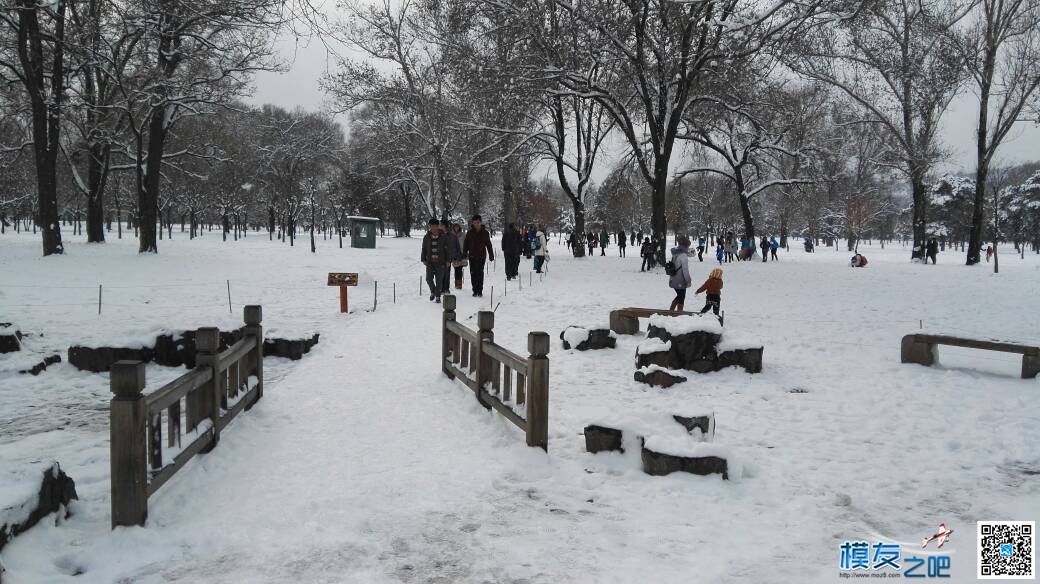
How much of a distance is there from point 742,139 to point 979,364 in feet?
68.7

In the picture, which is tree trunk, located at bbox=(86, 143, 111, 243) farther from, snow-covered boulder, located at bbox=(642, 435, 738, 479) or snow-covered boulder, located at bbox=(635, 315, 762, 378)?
snow-covered boulder, located at bbox=(642, 435, 738, 479)

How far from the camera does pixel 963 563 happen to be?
137 inches

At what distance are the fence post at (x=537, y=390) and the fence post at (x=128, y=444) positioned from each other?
109 inches

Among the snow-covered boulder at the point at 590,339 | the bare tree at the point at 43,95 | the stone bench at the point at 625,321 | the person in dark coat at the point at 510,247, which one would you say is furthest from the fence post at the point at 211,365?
the bare tree at the point at 43,95

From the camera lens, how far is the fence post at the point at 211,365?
495cm

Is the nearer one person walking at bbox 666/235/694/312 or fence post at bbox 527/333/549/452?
fence post at bbox 527/333/549/452

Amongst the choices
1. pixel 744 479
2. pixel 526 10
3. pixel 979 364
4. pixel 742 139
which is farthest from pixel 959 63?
pixel 744 479

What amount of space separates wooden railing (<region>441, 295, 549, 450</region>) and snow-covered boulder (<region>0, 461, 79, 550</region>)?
3.24 m

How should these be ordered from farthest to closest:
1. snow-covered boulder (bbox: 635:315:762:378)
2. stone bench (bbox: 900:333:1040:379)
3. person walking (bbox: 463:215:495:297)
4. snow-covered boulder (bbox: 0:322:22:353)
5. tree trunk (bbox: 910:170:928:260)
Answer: tree trunk (bbox: 910:170:928:260) → person walking (bbox: 463:215:495:297) → snow-covered boulder (bbox: 0:322:22:353) → snow-covered boulder (bbox: 635:315:762:378) → stone bench (bbox: 900:333:1040:379)

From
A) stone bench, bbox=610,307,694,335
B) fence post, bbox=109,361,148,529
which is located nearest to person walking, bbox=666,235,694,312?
stone bench, bbox=610,307,694,335

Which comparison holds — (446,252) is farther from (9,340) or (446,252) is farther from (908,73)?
(908,73)

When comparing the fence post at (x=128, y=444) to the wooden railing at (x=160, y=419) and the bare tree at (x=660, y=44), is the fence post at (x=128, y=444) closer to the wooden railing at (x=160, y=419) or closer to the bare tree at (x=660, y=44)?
the wooden railing at (x=160, y=419)

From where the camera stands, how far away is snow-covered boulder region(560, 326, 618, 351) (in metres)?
9.90

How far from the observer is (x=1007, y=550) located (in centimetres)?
359
